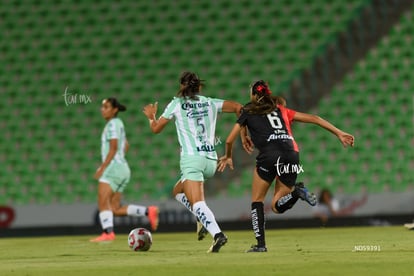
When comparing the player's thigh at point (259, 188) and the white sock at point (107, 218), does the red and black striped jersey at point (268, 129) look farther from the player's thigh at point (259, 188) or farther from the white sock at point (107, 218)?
the white sock at point (107, 218)

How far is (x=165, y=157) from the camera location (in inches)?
813

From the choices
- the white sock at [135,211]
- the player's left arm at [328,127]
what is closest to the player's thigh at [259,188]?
the player's left arm at [328,127]

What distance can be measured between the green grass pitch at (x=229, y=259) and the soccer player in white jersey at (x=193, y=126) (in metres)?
0.85

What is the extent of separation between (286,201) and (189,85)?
176cm

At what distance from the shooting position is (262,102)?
1007 centimetres

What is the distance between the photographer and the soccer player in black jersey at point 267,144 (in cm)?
1000

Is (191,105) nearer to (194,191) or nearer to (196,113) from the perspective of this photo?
(196,113)

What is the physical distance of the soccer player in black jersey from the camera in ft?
32.8

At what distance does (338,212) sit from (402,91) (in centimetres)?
380

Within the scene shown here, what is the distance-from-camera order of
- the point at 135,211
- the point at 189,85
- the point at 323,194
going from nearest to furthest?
the point at 189,85
the point at 135,211
the point at 323,194

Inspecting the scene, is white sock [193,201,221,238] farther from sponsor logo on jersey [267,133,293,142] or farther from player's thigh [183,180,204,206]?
sponsor logo on jersey [267,133,293,142]

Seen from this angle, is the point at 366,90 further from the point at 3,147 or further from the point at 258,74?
the point at 3,147

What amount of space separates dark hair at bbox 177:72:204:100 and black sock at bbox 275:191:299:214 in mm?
1581

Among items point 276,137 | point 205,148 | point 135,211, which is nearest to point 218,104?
point 205,148
